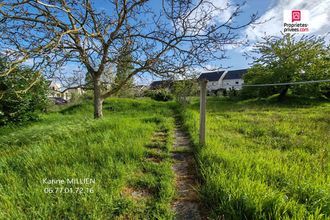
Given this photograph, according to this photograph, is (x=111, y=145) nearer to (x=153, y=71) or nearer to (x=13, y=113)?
(x=153, y=71)

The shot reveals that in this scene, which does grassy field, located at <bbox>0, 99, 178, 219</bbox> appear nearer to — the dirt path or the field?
the field

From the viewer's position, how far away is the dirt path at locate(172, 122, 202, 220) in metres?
1.70

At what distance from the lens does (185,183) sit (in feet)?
7.29

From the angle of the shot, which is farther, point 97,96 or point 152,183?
point 97,96

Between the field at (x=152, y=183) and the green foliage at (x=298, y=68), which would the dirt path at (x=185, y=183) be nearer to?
the field at (x=152, y=183)

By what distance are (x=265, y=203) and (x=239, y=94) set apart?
709 inches

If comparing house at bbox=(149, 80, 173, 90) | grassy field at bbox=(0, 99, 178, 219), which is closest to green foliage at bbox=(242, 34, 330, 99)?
house at bbox=(149, 80, 173, 90)

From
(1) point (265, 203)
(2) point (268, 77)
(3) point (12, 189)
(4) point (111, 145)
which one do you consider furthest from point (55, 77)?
(2) point (268, 77)

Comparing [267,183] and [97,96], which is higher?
[97,96]

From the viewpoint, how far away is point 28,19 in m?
4.02

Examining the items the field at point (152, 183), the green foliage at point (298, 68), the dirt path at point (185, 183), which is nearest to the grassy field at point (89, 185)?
the field at point (152, 183)

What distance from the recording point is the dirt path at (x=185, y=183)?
1.70m

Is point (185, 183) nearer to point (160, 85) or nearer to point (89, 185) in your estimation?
point (89, 185)

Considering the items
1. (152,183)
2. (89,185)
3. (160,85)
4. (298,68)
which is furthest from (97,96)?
(298,68)
